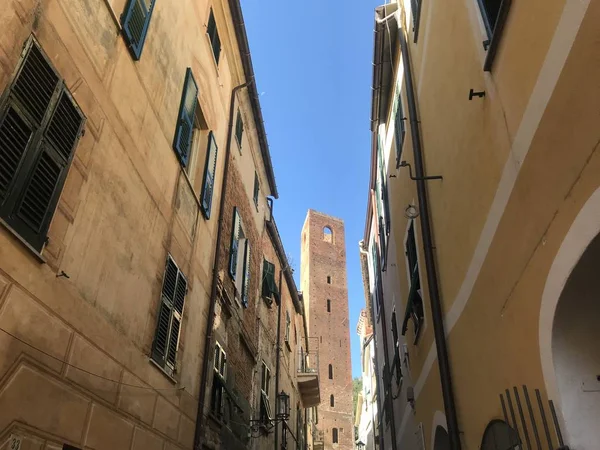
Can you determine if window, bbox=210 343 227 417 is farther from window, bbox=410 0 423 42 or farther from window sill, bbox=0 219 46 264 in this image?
window, bbox=410 0 423 42

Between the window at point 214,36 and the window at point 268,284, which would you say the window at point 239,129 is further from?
the window at point 268,284

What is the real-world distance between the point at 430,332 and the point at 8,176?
5.43 meters

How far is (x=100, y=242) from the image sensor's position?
4.79m

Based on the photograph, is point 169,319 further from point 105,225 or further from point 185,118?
point 185,118

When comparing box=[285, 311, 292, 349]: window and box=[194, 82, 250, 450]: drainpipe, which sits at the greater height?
box=[285, 311, 292, 349]: window

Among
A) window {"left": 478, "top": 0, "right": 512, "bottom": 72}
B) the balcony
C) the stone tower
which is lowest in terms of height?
window {"left": 478, "top": 0, "right": 512, "bottom": 72}

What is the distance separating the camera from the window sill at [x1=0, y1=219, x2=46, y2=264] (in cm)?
341

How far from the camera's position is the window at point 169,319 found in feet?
20.4

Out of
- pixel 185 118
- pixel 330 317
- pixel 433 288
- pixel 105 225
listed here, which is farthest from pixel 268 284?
pixel 330 317

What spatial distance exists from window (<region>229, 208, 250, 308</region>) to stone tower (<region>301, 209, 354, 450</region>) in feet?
87.5

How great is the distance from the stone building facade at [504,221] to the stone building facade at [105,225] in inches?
130

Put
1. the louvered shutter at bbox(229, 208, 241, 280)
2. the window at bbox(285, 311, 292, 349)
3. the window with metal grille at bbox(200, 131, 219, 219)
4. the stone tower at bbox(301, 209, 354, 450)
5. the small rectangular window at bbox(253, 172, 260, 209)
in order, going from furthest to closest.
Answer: the stone tower at bbox(301, 209, 354, 450) < the window at bbox(285, 311, 292, 349) < the small rectangular window at bbox(253, 172, 260, 209) < the louvered shutter at bbox(229, 208, 241, 280) < the window with metal grille at bbox(200, 131, 219, 219)

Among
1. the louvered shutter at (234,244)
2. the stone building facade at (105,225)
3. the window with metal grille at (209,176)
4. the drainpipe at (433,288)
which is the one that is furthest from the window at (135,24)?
the louvered shutter at (234,244)

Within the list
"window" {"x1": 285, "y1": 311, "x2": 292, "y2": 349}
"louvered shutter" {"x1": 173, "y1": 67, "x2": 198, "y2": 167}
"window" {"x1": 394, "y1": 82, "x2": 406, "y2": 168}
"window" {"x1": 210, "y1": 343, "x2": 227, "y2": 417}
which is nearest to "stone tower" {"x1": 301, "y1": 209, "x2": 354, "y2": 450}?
"window" {"x1": 285, "y1": 311, "x2": 292, "y2": 349}
